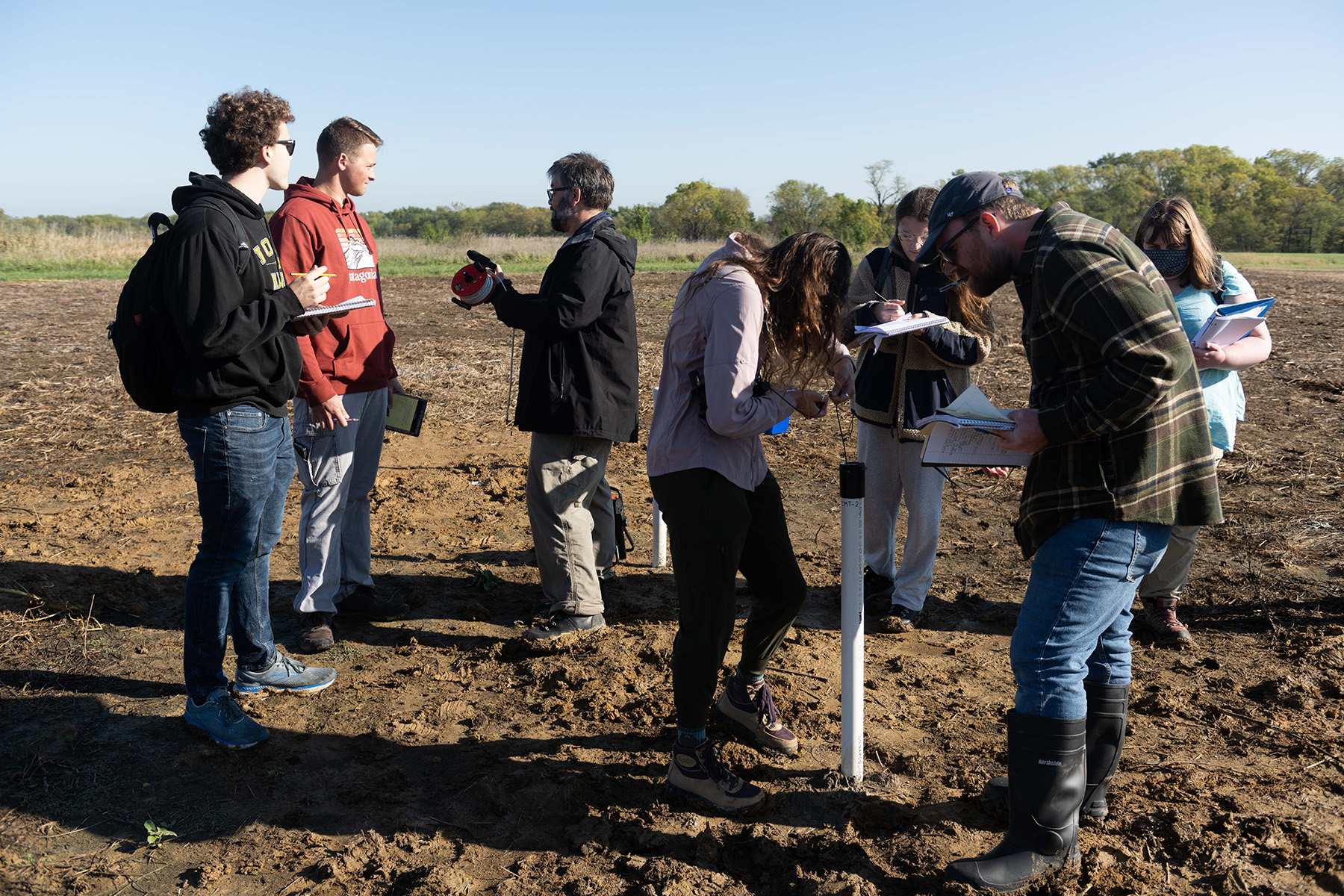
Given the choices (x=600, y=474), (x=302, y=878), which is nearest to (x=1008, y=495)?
(x=600, y=474)

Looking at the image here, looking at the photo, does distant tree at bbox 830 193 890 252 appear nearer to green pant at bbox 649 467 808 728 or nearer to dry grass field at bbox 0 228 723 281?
dry grass field at bbox 0 228 723 281

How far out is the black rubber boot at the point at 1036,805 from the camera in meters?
2.44

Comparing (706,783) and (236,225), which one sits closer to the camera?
(706,783)

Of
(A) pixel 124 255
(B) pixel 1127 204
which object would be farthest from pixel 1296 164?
(A) pixel 124 255

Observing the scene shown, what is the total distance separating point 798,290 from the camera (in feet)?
9.05

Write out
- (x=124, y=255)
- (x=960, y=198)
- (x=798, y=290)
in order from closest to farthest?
(x=960, y=198) → (x=798, y=290) → (x=124, y=255)

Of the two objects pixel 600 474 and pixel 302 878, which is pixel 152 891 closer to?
pixel 302 878

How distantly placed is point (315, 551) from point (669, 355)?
2.39 m

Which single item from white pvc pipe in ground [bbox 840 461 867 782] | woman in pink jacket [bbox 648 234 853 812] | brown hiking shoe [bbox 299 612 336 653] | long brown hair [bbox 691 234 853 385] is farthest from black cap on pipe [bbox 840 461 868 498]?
brown hiking shoe [bbox 299 612 336 653]

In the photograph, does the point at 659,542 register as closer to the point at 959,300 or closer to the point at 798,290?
the point at 959,300

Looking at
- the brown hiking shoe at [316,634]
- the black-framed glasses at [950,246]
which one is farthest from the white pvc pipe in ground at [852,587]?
the brown hiking shoe at [316,634]

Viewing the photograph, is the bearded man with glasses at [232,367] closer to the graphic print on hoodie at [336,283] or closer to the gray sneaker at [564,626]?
the graphic print on hoodie at [336,283]

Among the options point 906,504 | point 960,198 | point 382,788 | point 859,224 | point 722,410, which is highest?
point 859,224

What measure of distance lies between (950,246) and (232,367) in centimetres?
250
